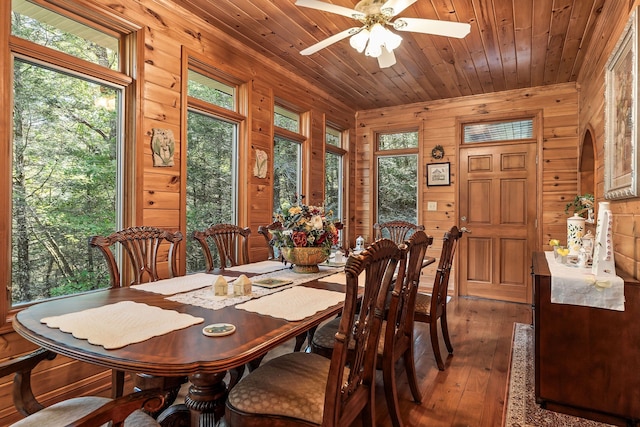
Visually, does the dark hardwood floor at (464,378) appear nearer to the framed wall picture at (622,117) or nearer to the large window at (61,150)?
the framed wall picture at (622,117)

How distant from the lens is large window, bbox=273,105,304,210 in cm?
407

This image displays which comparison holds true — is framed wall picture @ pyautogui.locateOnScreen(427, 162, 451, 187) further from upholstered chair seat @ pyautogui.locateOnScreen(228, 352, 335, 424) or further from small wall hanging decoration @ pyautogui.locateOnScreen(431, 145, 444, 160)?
upholstered chair seat @ pyautogui.locateOnScreen(228, 352, 335, 424)

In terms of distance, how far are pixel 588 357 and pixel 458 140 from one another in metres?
3.47

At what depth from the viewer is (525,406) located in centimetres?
215

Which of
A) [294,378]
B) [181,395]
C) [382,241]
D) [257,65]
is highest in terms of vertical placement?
[257,65]

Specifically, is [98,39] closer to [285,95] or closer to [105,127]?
[105,127]

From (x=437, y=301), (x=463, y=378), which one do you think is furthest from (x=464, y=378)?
(x=437, y=301)

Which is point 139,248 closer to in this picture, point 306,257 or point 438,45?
point 306,257

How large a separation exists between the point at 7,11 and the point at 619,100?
12.2 feet

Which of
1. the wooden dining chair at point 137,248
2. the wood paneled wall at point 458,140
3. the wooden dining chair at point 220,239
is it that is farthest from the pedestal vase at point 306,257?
the wood paneled wall at point 458,140

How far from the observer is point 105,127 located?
2.50 meters

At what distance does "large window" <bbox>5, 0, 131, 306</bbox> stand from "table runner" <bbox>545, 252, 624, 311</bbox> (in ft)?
9.45

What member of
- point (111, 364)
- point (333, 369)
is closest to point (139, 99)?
point (111, 364)

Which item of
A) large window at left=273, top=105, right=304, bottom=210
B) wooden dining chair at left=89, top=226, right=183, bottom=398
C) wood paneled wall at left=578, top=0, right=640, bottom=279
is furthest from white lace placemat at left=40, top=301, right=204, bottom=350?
large window at left=273, top=105, right=304, bottom=210
